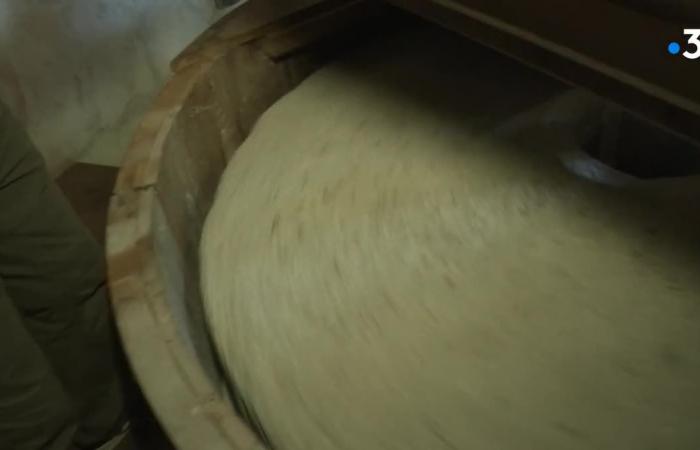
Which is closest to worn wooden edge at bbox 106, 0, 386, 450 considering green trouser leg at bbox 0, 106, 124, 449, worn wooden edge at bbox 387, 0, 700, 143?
green trouser leg at bbox 0, 106, 124, 449

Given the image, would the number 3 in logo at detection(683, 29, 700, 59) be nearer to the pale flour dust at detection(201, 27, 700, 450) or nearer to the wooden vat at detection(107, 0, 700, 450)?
the wooden vat at detection(107, 0, 700, 450)

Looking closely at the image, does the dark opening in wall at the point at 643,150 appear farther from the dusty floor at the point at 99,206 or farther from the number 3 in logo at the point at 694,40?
the dusty floor at the point at 99,206

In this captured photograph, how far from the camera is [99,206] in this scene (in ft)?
5.61

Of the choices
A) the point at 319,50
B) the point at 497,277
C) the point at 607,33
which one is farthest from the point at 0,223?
the point at 607,33

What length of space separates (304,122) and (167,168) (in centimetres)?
21

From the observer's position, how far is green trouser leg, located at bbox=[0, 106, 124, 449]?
1.12 metres

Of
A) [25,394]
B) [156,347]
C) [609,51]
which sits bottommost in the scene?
[25,394]

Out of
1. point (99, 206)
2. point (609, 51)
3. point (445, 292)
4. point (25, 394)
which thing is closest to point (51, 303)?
point (25, 394)

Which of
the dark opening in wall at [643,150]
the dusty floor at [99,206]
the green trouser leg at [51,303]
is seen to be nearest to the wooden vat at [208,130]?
the green trouser leg at [51,303]

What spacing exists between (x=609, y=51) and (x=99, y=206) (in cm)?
123

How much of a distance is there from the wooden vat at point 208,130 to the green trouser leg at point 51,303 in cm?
20

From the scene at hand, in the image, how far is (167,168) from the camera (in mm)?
1067

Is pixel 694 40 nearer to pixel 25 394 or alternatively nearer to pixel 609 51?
pixel 609 51

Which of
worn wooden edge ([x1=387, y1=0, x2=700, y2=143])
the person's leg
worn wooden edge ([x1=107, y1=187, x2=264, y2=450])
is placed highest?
worn wooden edge ([x1=387, y1=0, x2=700, y2=143])
